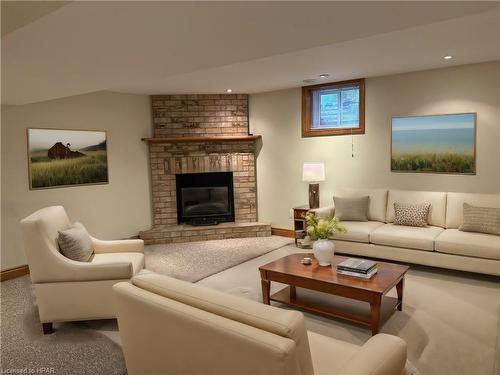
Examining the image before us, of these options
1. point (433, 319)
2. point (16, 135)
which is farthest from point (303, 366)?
point (16, 135)

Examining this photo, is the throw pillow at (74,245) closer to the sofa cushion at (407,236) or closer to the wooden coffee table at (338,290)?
the wooden coffee table at (338,290)

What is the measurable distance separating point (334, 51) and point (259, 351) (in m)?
3.28

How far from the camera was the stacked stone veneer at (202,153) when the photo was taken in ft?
20.7

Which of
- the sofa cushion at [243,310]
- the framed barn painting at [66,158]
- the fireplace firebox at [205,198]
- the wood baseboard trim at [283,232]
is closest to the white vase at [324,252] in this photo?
the sofa cushion at [243,310]

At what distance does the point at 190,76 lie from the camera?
4.73m

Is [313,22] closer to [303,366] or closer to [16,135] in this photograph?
[303,366]

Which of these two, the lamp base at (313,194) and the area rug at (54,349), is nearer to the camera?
the area rug at (54,349)

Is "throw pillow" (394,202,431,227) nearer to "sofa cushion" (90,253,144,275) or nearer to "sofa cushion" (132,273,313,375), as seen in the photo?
"sofa cushion" (90,253,144,275)

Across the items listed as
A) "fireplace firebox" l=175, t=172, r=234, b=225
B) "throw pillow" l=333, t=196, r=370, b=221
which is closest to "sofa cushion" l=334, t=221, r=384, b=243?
"throw pillow" l=333, t=196, r=370, b=221

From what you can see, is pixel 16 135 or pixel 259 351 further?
pixel 16 135

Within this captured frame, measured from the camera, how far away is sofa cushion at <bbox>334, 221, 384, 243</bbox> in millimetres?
4660

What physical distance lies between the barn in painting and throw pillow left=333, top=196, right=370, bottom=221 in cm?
382

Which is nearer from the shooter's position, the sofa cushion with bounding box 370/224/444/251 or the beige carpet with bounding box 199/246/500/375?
the beige carpet with bounding box 199/246/500/375

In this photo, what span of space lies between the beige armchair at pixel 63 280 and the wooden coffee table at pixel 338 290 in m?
1.37
